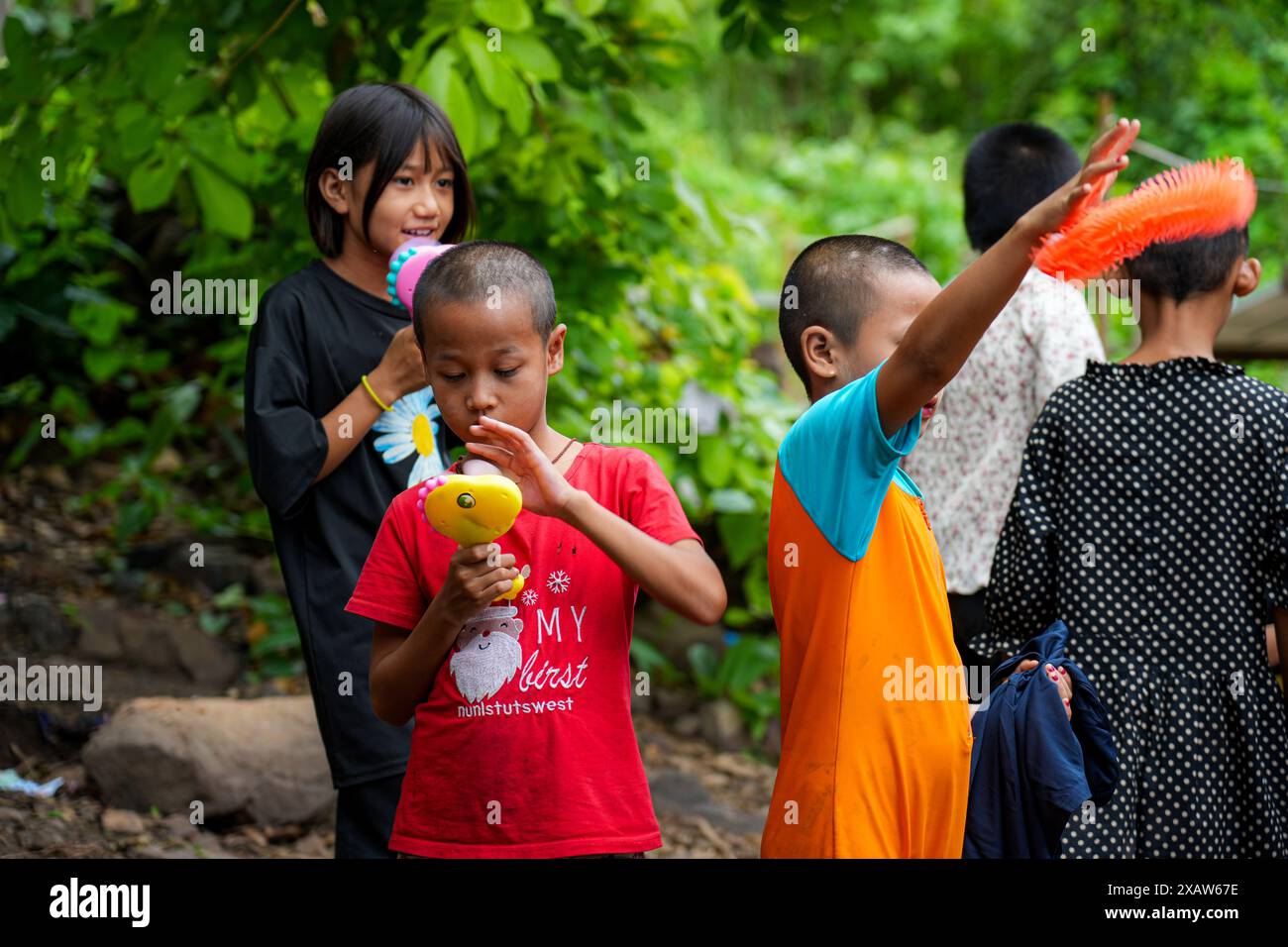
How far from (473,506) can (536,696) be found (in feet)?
1.12

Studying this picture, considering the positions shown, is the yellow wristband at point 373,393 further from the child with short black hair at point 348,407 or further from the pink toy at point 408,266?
the pink toy at point 408,266

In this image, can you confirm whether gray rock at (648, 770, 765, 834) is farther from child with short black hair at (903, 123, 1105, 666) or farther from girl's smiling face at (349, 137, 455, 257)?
girl's smiling face at (349, 137, 455, 257)

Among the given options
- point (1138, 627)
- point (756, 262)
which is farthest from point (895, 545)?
point (756, 262)

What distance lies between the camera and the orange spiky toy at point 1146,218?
1.55 m

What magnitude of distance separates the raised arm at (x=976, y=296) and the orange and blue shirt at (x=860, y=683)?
0.56ft

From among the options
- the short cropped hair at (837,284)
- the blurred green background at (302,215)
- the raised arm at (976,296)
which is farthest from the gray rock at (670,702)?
the raised arm at (976,296)

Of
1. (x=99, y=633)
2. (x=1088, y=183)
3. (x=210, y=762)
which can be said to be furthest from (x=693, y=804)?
(x=1088, y=183)

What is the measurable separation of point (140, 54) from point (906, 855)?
243 cm

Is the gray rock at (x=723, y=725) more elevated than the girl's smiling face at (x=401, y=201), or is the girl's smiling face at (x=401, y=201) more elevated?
the girl's smiling face at (x=401, y=201)

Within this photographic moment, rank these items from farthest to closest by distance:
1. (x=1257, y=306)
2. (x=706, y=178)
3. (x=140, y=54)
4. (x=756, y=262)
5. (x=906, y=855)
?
(x=706, y=178), (x=756, y=262), (x=1257, y=306), (x=140, y=54), (x=906, y=855)

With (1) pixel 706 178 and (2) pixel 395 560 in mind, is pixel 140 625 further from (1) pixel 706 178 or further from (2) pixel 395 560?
(1) pixel 706 178

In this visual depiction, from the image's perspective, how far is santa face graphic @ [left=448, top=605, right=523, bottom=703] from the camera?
1.86 metres

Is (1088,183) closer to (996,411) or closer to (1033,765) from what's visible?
(1033,765)

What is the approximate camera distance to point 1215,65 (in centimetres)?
927
